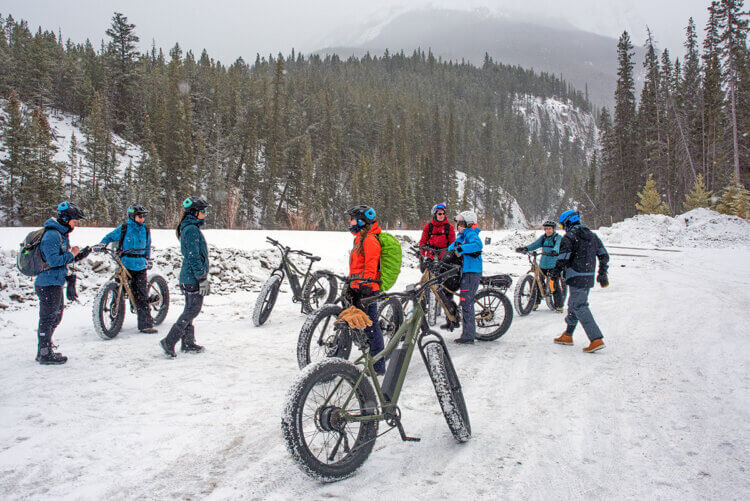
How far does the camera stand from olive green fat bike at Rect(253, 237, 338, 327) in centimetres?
754

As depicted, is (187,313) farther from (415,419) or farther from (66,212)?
(415,419)

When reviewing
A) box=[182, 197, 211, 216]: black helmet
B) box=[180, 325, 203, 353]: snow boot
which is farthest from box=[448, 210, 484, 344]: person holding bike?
box=[180, 325, 203, 353]: snow boot

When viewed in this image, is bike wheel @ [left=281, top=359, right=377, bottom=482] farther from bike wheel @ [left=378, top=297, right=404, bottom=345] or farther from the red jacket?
the red jacket

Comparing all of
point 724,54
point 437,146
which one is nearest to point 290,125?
point 437,146

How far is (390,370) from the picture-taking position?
3.07 metres

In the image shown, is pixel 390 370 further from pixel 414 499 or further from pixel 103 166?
pixel 103 166

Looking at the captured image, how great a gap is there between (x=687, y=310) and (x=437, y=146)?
79.3 meters

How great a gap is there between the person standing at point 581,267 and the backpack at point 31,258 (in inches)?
275

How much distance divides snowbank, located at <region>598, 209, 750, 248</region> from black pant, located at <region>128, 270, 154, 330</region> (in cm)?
2326

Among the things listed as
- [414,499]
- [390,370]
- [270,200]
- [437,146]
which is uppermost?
[437,146]

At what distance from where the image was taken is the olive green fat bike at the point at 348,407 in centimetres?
257

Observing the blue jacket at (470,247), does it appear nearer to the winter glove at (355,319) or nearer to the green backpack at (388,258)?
the green backpack at (388,258)

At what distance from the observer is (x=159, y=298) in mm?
7270

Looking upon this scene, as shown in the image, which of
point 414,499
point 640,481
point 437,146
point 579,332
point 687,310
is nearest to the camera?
point 414,499
